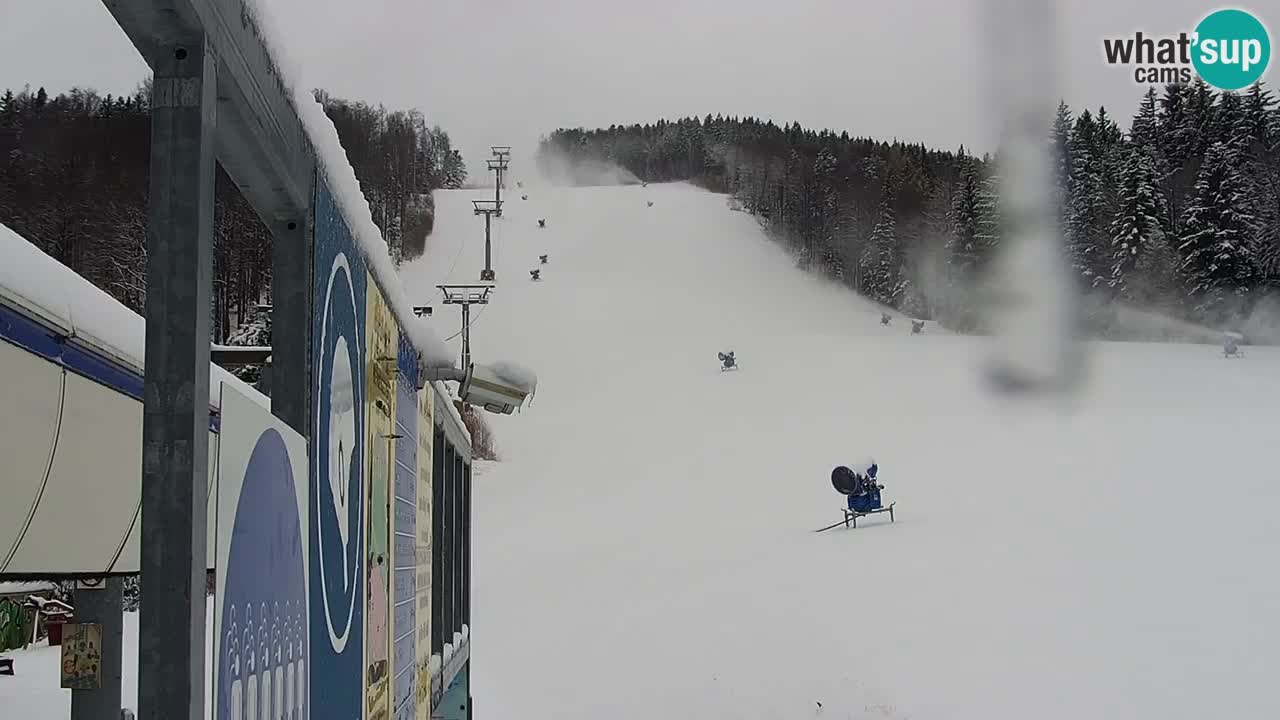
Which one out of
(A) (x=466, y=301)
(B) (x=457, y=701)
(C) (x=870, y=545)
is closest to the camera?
(B) (x=457, y=701)

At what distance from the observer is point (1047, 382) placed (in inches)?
139

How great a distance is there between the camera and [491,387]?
3830 mm

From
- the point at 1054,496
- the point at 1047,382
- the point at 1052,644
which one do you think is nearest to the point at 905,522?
the point at 1054,496

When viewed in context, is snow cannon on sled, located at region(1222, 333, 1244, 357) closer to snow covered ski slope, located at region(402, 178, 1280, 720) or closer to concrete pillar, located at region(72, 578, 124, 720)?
snow covered ski slope, located at region(402, 178, 1280, 720)

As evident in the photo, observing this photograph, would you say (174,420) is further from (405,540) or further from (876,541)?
(876,541)

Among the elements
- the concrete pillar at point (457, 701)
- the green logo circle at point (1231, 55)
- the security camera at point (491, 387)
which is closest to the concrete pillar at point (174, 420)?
the security camera at point (491, 387)

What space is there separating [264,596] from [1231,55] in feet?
24.1

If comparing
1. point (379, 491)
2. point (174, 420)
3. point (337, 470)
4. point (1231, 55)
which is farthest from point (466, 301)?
→ point (174, 420)

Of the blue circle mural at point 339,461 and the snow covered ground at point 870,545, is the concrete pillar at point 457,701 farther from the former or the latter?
the blue circle mural at point 339,461

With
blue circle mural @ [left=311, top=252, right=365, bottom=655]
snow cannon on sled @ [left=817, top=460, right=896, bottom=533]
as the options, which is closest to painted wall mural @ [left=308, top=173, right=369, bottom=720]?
blue circle mural @ [left=311, top=252, right=365, bottom=655]

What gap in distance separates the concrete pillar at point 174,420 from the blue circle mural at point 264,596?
0.34 ft

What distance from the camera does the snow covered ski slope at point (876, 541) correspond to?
8797 mm

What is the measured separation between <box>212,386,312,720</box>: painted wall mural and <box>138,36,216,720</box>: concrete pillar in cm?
5

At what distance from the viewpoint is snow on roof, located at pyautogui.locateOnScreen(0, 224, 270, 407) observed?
1.72 metres
